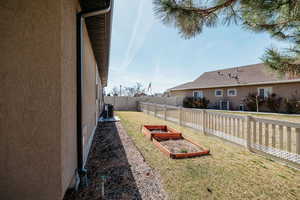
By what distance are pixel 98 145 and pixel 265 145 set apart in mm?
4736

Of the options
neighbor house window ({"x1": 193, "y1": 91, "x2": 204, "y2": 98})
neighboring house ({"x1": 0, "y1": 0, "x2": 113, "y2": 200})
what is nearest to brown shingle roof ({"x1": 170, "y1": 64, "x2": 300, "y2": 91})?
neighbor house window ({"x1": 193, "y1": 91, "x2": 204, "y2": 98})

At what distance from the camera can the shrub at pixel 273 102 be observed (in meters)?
12.4

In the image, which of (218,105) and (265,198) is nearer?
(265,198)

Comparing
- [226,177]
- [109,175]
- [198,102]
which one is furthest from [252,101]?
[109,175]

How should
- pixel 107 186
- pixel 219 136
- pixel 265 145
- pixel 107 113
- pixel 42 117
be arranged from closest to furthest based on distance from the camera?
pixel 42 117
pixel 107 186
pixel 265 145
pixel 219 136
pixel 107 113

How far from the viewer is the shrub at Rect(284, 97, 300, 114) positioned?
11352 mm

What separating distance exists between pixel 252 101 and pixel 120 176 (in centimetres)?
1540

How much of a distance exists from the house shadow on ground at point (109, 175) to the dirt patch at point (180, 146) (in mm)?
1373

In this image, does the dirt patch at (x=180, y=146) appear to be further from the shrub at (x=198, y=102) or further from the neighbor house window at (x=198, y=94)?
the neighbor house window at (x=198, y=94)

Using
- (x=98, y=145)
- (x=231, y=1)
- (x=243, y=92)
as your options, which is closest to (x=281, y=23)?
(x=231, y=1)

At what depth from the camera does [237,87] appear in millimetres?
15305

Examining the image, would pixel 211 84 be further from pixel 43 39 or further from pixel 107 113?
pixel 43 39

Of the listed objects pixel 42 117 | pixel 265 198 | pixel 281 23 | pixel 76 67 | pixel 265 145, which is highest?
pixel 281 23

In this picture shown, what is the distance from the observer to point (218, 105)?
1664 cm
